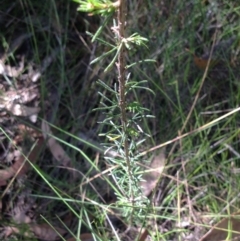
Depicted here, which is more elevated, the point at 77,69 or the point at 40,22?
the point at 40,22

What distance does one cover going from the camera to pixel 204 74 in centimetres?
178

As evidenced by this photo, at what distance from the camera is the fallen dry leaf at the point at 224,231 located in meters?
1.56

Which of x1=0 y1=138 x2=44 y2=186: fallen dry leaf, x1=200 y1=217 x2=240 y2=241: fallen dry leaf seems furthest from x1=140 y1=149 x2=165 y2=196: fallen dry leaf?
x1=0 y1=138 x2=44 y2=186: fallen dry leaf

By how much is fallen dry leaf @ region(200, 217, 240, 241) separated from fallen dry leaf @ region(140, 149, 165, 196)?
0.24 meters

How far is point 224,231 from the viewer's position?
1.56 metres

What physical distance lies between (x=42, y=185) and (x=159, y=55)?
0.59m

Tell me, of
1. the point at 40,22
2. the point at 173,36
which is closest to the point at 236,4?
the point at 173,36

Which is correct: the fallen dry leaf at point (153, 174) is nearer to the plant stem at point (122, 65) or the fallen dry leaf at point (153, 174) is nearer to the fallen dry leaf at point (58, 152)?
the fallen dry leaf at point (58, 152)

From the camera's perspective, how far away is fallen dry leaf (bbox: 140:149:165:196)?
5.64 ft

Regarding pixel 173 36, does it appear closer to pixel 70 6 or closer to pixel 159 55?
pixel 159 55

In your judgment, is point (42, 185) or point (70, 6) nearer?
point (42, 185)

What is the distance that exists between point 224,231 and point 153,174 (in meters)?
0.30

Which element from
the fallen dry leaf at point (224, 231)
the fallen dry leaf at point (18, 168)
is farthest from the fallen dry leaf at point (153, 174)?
the fallen dry leaf at point (18, 168)

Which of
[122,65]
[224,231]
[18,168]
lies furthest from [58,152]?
[122,65]
